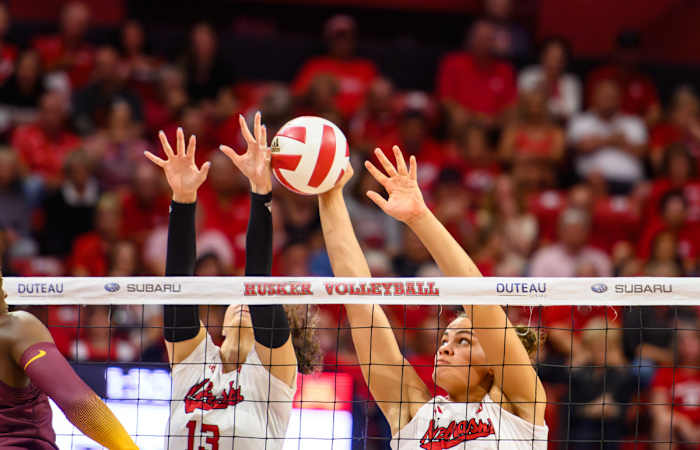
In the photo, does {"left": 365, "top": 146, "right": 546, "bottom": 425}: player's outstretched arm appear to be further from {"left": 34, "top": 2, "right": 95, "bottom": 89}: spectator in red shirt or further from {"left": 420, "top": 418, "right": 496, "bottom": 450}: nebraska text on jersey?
{"left": 34, "top": 2, "right": 95, "bottom": 89}: spectator in red shirt

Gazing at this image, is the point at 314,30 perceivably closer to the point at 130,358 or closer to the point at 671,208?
the point at 671,208

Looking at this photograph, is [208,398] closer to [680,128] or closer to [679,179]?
[679,179]

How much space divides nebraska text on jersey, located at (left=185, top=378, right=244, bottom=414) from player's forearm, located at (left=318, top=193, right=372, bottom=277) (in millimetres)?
703

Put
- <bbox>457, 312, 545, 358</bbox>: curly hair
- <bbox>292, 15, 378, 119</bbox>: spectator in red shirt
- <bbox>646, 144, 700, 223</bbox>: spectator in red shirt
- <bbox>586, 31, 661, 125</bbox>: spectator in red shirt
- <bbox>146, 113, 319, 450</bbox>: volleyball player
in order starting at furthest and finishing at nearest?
1. <bbox>586, 31, 661, 125</bbox>: spectator in red shirt
2. <bbox>292, 15, 378, 119</bbox>: spectator in red shirt
3. <bbox>646, 144, 700, 223</bbox>: spectator in red shirt
4. <bbox>457, 312, 545, 358</bbox>: curly hair
5. <bbox>146, 113, 319, 450</bbox>: volleyball player

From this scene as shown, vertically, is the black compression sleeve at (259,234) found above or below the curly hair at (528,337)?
above

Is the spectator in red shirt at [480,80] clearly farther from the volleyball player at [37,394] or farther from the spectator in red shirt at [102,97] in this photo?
the volleyball player at [37,394]

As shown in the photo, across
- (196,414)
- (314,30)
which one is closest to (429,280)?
(196,414)

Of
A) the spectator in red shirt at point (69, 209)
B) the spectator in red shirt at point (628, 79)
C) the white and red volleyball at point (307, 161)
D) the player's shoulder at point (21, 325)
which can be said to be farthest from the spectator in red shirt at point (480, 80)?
the player's shoulder at point (21, 325)

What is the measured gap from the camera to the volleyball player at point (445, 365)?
4.05 metres

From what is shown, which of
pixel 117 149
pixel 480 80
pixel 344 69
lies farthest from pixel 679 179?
pixel 117 149

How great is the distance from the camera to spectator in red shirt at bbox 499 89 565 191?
10422 millimetres

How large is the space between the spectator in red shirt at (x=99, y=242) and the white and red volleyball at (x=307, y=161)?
460 centimetres

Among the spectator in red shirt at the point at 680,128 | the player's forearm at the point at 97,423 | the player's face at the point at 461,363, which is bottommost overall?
the player's forearm at the point at 97,423

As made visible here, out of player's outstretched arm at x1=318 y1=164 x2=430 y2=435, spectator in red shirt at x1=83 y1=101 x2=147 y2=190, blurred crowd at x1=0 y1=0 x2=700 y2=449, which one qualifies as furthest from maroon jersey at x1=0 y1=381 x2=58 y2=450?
spectator in red shirt at x1=83 y1=101 x2=147 y2=190
